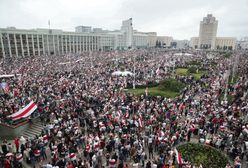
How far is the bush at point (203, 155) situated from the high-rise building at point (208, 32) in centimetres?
15020

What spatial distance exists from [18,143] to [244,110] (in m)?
18.3

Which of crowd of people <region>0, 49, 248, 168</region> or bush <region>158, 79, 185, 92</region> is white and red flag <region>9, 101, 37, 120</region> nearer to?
crowd of people <region>0, 49, 248, 168</region>

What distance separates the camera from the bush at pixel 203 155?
11.4 m

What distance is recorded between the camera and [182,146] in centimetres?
1316

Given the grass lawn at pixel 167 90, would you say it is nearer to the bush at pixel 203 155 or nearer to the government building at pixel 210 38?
the bush at pixel 203 155

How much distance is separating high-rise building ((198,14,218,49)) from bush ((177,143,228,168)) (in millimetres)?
150196

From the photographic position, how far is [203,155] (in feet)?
40.1

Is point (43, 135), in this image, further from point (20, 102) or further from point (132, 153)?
Result: point (20, 102)

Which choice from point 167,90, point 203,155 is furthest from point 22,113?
point 167,90

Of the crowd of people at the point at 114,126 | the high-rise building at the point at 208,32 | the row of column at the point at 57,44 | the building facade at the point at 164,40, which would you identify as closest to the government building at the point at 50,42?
the row of column at the point at 57,44

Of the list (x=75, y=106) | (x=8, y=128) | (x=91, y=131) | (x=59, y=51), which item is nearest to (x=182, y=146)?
(x=91, y=131)

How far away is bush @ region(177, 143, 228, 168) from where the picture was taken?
37.4 ft

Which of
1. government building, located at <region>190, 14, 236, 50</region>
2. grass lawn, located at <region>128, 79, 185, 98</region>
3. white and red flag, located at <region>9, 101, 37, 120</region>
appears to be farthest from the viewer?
A: government building, located at <region>190, 14, 236, 50</region>

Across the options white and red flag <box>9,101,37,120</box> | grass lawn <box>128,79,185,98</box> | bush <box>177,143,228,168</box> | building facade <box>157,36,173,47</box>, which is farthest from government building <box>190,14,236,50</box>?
white and red flag <box>9,101,37,120</box>
